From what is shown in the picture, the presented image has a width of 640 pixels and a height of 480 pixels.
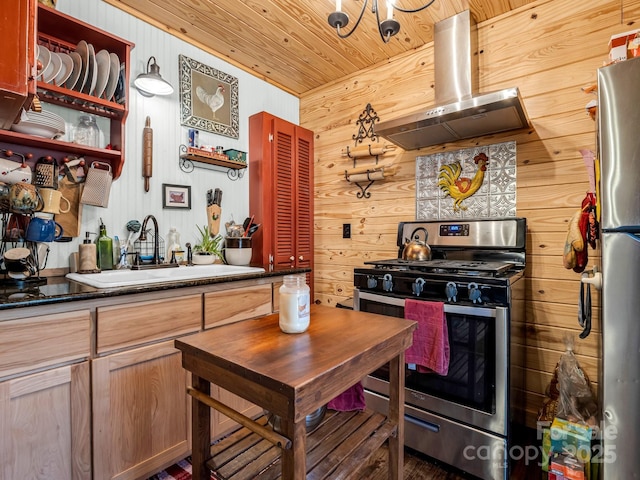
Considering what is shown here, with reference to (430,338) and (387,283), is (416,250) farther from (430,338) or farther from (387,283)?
(430,338)

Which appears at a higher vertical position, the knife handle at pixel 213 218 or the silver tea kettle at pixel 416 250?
the knife handle at pixel 213 218

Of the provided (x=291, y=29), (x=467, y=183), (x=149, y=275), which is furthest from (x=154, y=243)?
(x=467, y=183)

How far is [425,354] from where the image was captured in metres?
1.63

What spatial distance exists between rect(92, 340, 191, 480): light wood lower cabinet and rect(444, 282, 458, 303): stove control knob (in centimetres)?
135

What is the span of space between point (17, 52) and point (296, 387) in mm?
1579

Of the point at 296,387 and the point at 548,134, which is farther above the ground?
the point at 548,134

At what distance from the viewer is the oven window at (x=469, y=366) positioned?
1522 millimetres

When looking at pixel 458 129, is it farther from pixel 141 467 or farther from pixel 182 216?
pixel 141 467

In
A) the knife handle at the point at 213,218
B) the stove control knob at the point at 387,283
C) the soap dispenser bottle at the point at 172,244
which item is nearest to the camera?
the stove control knob at the point at 387,283

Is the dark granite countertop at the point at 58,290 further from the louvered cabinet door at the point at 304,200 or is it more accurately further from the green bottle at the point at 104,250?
the louvered cabinet door at the point at 304,200

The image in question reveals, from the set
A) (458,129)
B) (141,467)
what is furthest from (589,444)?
(141,467)

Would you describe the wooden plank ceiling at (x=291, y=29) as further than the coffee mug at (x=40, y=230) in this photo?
A: Yes

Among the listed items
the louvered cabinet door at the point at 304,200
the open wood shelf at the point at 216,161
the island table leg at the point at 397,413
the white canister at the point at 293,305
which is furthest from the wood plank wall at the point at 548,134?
the white canister at the point at 293,305

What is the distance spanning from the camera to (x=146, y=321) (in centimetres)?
148
